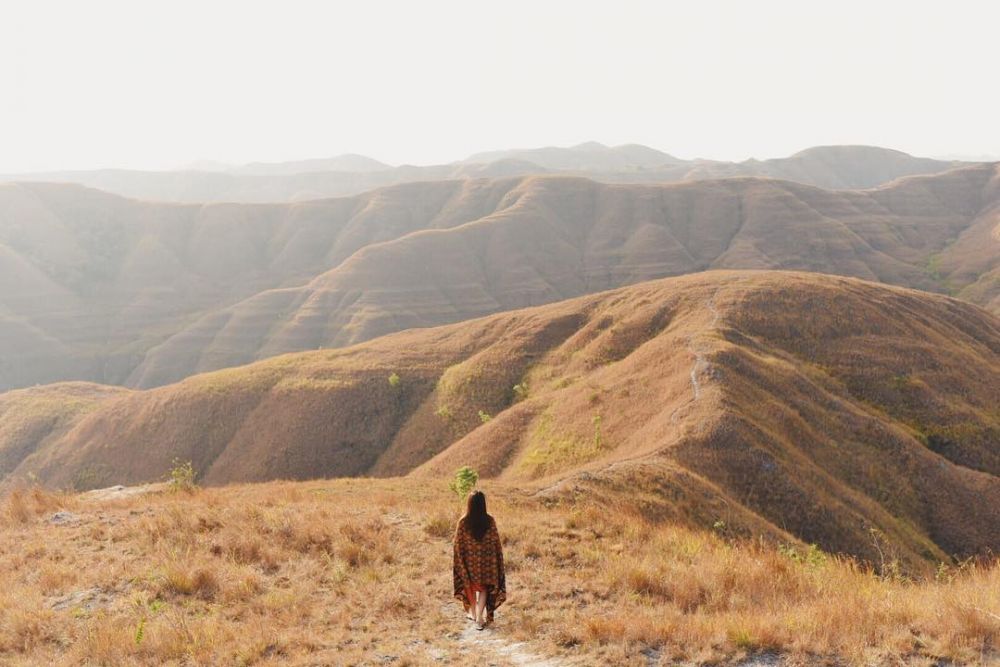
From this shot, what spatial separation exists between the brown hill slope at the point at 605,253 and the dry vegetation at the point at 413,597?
366ft

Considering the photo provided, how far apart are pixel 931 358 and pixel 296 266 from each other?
596 feet

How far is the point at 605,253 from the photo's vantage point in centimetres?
16588

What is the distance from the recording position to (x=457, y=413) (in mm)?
47281

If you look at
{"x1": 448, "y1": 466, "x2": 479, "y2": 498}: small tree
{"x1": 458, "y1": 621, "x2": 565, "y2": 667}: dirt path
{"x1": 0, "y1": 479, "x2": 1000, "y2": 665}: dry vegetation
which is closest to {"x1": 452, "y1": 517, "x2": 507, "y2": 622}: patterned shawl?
{"x1": 458, "y1": 621, "x2": 565, "y2": 667}: dirt path

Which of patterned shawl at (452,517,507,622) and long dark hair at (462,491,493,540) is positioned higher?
long dark hair at (462,491,493,540)

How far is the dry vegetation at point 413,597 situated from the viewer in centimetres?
763

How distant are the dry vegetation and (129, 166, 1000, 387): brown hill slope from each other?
112m

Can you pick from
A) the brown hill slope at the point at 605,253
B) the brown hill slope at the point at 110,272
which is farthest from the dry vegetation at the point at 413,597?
the brown hill slope at the point at 110,272

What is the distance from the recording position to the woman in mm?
8859

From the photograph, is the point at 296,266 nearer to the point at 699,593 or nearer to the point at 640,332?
the point at 640,332

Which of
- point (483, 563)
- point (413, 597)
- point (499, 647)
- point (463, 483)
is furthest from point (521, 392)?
point (499, 647)

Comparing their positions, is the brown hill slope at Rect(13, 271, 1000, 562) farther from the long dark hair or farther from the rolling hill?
the rolling hill

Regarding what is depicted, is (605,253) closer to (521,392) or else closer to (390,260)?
(390,260)

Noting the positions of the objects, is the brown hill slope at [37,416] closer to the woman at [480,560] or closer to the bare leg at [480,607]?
the woman at [480,560]
